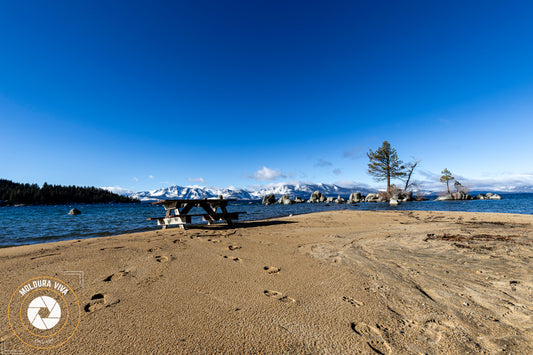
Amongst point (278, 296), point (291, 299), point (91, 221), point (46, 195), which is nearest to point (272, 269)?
point (278, 296)

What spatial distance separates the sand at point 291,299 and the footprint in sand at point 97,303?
0.02 m

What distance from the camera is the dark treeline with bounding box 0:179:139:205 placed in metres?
80.1

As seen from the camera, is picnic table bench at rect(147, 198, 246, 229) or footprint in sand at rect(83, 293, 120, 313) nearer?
footprint in sand at rect(83, 293, 120, 313)

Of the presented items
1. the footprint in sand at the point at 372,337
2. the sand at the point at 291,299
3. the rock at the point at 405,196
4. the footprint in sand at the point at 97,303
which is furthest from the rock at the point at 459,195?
the footprint in sand at the point at 97,303

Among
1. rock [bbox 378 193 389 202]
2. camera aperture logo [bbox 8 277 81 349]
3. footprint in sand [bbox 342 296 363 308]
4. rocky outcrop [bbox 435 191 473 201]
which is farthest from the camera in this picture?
rocky outcrop [bbox 435 191 473 201]

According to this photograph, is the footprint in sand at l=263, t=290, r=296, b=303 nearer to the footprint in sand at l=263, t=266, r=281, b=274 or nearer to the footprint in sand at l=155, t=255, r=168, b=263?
the footprint in sand at l=263, t=266, r=281, b=274

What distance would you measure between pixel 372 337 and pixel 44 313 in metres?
4.10

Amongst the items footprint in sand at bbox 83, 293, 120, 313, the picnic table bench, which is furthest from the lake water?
footprint in sand at bbox 83, 293, 120, 313

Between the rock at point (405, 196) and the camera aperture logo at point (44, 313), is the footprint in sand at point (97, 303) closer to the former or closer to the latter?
the camera aperture logo at point (44, 313)

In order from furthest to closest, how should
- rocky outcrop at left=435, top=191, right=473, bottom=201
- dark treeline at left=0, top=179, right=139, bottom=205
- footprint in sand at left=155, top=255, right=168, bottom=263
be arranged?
dark treeline at left=0, top=179, right=139, bottom=205, rocky outcrop at left=435, top=191, right=473, bottom=201, footprint in sand at left=155, top=255, right=168, bottom=263

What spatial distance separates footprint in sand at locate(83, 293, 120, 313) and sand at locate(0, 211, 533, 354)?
0.02m

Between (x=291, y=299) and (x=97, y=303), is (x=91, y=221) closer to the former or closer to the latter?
(x=97, y=303)

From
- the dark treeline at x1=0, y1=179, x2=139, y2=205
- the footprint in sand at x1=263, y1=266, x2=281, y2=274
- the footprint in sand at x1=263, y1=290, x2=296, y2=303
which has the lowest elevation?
the footprint in sand at x1=263, y1=266, x2=281, y2=274

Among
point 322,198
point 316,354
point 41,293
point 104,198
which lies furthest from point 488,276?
point 104,198
